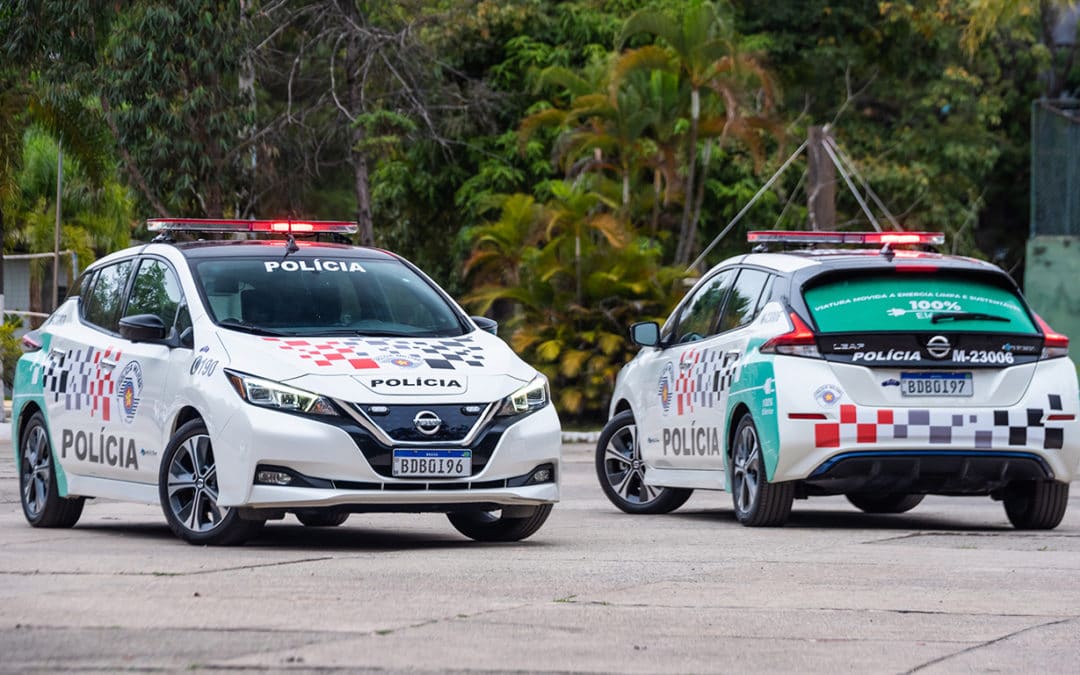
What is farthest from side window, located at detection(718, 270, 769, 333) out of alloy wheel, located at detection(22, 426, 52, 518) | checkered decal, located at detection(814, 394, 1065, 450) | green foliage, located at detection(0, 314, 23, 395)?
green foliage, located at detection(0, 314, 23, 395)

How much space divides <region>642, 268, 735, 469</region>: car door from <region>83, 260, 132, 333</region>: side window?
143 inches

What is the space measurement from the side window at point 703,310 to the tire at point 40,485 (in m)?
4.07

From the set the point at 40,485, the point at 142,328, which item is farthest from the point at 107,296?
the point at 142,328

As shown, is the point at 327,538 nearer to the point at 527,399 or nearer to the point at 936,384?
the point at 527,399

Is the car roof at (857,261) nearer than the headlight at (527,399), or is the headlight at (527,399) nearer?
the headlight at (527,399)

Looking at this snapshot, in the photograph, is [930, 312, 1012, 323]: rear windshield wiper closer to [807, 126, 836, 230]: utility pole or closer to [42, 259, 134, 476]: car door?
[42, 259, 134, 476]: car door

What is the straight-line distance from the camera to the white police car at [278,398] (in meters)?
9.91

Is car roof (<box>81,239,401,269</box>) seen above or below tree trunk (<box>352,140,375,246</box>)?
below

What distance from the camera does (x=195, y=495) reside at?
10.3m

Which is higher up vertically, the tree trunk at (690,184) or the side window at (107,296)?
the tree trunk at (690,184)

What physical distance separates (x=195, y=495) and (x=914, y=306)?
4259 mm

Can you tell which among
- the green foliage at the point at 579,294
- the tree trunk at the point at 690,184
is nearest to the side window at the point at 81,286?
the green foliage at the point at 579,294

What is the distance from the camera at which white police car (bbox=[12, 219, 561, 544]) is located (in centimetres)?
991

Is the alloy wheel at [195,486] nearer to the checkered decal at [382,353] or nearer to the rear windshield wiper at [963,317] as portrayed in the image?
the checkered decal at [382,353]
